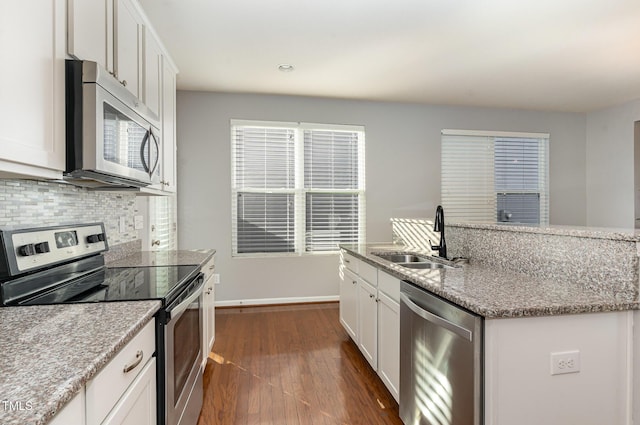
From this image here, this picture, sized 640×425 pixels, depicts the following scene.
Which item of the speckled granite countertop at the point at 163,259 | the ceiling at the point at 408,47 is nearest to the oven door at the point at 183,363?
the speckled granite countertop at the point at 163,259

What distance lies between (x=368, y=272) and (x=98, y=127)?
1.87 metres

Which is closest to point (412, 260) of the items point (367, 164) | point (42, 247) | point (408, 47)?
point (408, 47)

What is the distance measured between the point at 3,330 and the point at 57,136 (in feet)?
2.19

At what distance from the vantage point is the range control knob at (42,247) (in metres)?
1.39

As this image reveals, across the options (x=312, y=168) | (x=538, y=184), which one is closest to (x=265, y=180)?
(x=312, y=168)

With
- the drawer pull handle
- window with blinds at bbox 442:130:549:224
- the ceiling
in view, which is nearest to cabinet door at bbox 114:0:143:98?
the ceiling

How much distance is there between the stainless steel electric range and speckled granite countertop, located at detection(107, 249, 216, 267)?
0.68 feet

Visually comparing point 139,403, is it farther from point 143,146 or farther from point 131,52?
point 131,52

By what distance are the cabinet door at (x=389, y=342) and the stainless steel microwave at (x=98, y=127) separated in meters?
1.60

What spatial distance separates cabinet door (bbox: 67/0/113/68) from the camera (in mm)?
1321

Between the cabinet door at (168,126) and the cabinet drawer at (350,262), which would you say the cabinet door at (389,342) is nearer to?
the cabinet drawer at (350,262)

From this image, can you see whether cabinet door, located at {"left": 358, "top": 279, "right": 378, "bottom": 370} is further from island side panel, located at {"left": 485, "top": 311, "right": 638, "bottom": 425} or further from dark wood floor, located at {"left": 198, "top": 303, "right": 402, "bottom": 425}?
island side panel, located at {"left": 485, "top": 311, "right": 638, "bottom": 425}

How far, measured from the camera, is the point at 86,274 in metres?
1.74

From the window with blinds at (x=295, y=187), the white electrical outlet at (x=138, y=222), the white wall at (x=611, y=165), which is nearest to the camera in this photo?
the white electrical outlet at (x=138, y=222)
